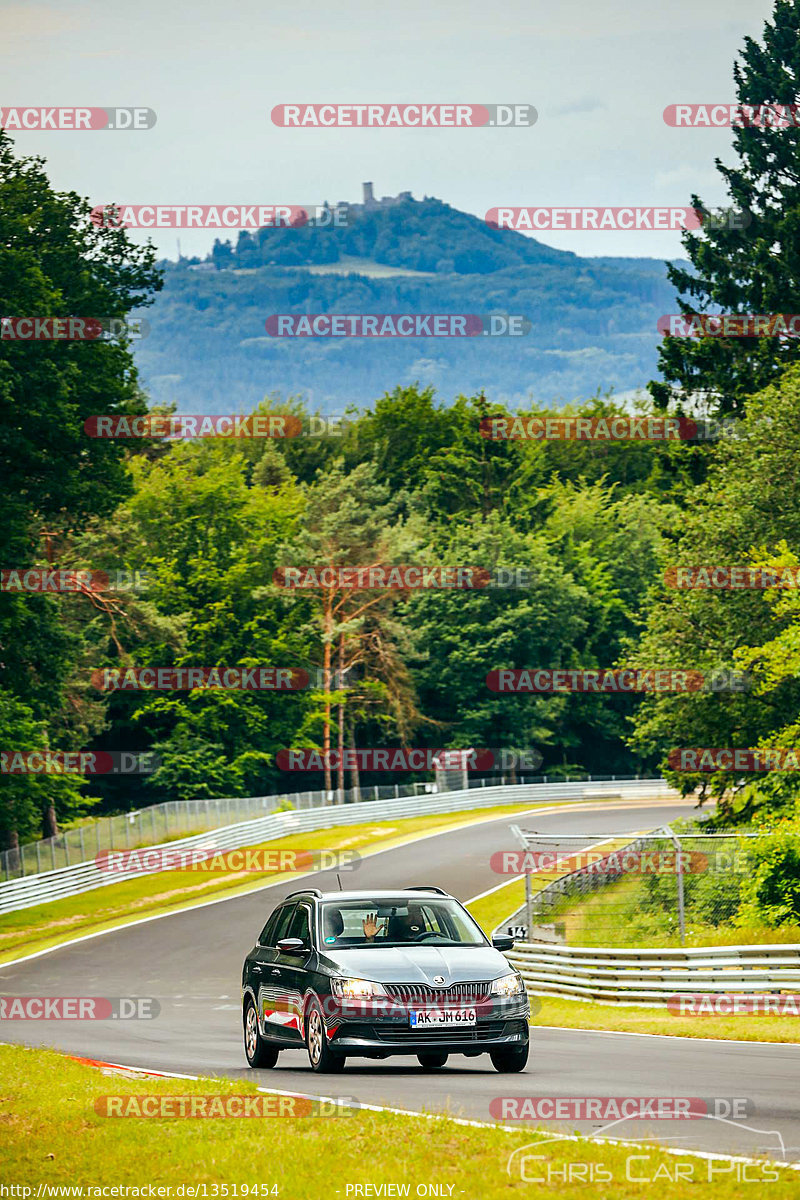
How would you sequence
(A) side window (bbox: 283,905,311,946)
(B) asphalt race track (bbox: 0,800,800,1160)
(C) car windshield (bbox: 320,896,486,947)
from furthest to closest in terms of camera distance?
(A) side window (bbox: 283,905,311,946) < (C) car windshield (bbox: 320,896,486,947) < (B) asphalt race track (bbox: 0,800,800,1160)

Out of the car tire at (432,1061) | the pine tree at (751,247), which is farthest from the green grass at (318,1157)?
the pine tree at (751,247)

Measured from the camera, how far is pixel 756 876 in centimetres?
2416

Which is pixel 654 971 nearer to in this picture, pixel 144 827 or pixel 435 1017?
pixel 435 1017

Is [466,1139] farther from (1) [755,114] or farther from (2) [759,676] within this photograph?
(1) [755,114]

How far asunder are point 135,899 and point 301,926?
32256mm

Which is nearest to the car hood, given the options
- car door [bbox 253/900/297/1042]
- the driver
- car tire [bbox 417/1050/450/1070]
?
the driver

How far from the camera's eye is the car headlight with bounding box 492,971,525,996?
1305 centimetres

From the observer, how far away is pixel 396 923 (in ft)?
46.5

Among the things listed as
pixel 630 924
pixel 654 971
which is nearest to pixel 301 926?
pixel 654 971

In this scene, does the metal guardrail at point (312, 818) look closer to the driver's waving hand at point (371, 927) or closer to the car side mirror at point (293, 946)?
the car side mirror at point (293, 946)

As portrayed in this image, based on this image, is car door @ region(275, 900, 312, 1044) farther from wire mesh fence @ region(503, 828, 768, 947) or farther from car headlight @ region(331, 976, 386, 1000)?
wire mesh fence @ region(503, 828, 768, 947)

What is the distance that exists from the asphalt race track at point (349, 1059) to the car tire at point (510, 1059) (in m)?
0.11

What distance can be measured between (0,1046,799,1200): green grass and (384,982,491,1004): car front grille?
250 centimetres

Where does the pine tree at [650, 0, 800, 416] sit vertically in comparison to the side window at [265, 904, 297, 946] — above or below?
above
